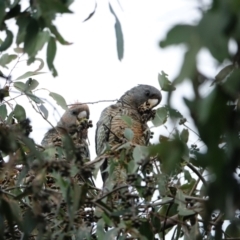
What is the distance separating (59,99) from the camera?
230 cm

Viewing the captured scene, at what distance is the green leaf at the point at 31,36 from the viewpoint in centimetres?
118

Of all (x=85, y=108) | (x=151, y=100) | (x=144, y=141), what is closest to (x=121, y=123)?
(x=144, y=141)

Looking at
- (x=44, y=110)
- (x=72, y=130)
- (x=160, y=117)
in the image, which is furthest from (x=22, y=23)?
(x=160, y=117)

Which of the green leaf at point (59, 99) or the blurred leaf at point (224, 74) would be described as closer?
the blurred leaf at point (224, 74)

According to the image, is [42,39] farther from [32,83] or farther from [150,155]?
[32,83]

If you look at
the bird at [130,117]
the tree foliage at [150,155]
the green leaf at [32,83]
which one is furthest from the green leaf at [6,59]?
the bird at [130,117]

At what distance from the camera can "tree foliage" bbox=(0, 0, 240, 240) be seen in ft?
2.20

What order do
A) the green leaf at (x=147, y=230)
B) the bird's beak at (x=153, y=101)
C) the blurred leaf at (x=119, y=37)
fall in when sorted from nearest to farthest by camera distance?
the blurred leaf at (x=119, y=37) < the green leaf at (x=147, y=230) < the bird's beak at (x=153, y=101)

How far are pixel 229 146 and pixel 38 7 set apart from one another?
0.55m

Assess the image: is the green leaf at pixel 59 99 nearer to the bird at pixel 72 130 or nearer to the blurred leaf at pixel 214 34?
the bird at pixel 72 130

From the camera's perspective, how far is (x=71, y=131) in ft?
5.18

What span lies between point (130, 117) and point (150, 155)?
2.03 meters

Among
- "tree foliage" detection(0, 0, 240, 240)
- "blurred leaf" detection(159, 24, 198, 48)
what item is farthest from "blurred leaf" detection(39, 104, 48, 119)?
"blurred leaf" detection(159, 24, 198, 48)

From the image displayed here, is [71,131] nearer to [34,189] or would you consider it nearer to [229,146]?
[34,189]
